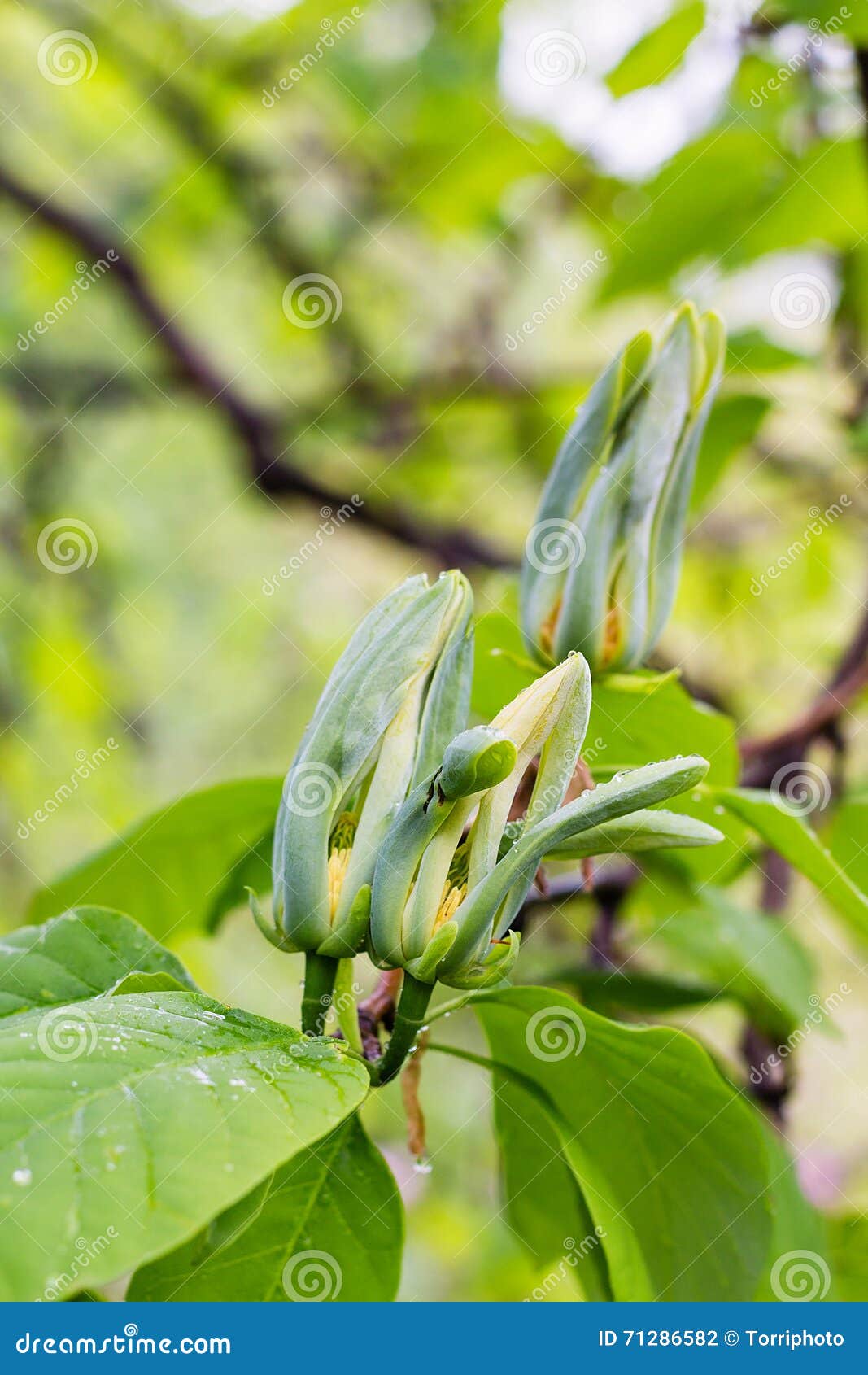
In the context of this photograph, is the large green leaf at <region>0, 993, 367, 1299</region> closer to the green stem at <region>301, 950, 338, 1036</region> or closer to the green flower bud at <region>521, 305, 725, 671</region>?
the green stem at <region>301, 950, 338, 1036</region>

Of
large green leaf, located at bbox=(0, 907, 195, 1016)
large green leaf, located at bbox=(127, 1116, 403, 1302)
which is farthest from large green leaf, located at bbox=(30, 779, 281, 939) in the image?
large green leaf, located at bbox=(127, 1116, 403, 1302)

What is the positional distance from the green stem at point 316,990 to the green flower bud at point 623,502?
29 cm

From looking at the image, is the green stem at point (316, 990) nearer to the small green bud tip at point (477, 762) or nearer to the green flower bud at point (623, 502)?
A: the small green bud tip at point (477, 762)

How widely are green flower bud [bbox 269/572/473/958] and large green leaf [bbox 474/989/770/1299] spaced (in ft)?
0.46

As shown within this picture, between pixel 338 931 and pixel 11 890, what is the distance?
281cm

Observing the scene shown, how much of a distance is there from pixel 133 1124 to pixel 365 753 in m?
0.21

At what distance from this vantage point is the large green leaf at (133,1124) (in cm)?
43

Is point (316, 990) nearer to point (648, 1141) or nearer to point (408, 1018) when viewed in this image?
point (408, 1018)

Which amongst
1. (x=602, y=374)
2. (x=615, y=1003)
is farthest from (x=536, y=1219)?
(x=602, y=374)

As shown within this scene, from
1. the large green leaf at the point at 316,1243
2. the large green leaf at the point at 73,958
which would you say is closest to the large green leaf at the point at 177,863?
the large green leaf at the point at 73,958

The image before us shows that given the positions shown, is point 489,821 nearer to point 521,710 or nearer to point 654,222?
point 521,710

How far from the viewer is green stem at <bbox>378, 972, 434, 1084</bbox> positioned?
57 cm

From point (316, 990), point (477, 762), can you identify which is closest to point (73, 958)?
point (316, 990)

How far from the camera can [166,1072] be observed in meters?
0.50
